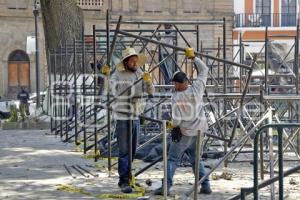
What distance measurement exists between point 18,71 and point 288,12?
16.8m

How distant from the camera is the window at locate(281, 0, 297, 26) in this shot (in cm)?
4312

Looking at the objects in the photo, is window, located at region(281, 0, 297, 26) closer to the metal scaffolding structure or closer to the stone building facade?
the stone building facade

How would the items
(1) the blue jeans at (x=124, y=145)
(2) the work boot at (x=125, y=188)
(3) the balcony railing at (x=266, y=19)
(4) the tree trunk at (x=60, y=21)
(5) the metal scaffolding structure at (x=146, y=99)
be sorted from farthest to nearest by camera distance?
(3) the balcony railing at (x=266, y=19) < (4) the tree trunk at (x=60, y=21) < (5) the metal scaffolding structure at (x=146, y=99) < (1) the blue jeans at (x=124, y=145) < (2) the work boot at (x=125, y=188)

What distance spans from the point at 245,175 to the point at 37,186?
3091 mm

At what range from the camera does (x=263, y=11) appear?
43750mm

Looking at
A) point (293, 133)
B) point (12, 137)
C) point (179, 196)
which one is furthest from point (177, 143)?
point (12, 137)

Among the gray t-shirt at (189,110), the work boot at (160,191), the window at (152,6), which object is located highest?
the window at (152,6)

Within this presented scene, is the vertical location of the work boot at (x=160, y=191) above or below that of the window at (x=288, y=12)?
below

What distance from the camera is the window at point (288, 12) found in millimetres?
43125

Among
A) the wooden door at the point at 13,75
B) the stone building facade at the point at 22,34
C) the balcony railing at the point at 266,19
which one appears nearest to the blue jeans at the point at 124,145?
the stone building facade at the point at 22,34

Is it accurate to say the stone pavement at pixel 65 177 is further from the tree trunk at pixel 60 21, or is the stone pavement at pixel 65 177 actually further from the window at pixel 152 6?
the window at pixel 152 6

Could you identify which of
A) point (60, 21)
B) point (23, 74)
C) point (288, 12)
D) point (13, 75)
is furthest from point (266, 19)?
point (60, 21)

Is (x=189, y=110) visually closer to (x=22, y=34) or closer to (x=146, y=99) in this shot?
(x=146, y=99)

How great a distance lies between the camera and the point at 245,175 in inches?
412
